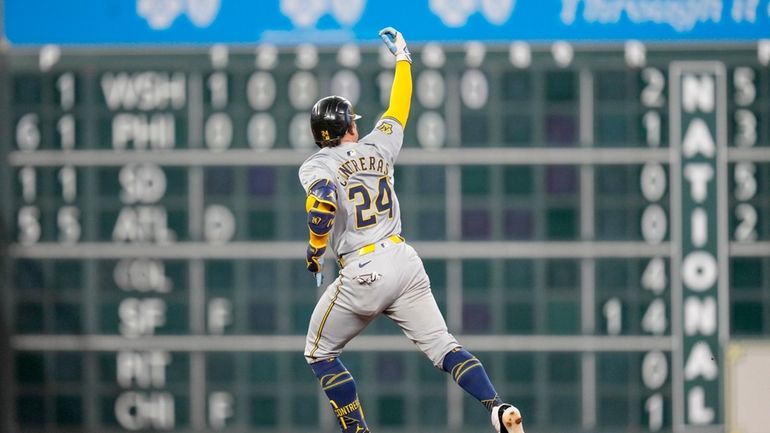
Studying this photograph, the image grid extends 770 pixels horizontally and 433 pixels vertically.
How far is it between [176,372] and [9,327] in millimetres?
1227

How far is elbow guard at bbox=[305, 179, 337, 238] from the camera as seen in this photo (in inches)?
259

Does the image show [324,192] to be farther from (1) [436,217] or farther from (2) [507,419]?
(1) [436,217]

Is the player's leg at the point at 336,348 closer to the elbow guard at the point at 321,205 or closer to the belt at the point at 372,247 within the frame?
the belt at the point at 372,247

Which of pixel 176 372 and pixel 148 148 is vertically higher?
pixel 148 148

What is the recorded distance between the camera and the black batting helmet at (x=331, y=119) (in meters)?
6.95

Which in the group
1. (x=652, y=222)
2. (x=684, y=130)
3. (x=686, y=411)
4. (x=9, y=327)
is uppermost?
(x=684, y=130)

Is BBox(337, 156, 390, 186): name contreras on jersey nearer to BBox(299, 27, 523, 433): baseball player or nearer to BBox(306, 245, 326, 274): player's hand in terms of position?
BBox(299, 27, 523, 433): baseball player

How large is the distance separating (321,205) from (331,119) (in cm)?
55

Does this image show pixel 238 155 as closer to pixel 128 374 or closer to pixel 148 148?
pixel 148 148

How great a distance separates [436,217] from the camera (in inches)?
413

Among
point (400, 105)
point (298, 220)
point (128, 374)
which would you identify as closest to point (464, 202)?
point (298, 220)

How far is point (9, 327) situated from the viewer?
10.7m

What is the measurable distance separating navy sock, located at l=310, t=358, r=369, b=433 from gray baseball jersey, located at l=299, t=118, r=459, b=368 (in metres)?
0.07

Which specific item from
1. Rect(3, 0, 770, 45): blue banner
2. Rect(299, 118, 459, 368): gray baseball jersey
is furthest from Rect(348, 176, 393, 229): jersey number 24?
Rect(3, 0, 770, 45): blue banner
